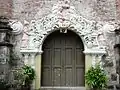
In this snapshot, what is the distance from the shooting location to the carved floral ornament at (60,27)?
8.33m

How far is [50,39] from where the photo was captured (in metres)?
8.86

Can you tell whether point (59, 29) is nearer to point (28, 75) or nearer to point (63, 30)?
point (63, 30)

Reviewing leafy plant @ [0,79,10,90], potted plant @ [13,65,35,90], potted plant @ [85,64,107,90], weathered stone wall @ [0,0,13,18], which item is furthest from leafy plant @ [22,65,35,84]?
weathered stone wall @ [0,0,13,18]

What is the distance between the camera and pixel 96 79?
25.3 feet

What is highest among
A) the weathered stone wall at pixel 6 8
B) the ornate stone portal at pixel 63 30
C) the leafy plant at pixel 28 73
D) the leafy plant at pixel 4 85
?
the weathered stone wall at pixel 6 8

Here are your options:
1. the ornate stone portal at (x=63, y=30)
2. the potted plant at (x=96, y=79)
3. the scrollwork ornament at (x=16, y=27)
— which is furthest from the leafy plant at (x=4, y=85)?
the potted plant at (x=96, y=79)

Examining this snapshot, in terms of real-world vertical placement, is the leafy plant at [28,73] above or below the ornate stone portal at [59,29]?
below

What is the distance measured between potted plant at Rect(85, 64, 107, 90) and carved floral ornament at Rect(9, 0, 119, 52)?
79 cm

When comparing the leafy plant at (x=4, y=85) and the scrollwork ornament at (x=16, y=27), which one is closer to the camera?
the leafy plant at (x=4, y=85)

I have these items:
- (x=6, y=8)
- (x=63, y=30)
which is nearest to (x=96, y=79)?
(x=63, y=30)

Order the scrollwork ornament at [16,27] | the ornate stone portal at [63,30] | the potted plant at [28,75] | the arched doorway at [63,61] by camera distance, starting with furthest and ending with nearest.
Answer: the arched doorway at [63,61] → the scrollwork ornament at [16,27] → the ornate stone portal at [63,30] → the potted plant at [28,75]

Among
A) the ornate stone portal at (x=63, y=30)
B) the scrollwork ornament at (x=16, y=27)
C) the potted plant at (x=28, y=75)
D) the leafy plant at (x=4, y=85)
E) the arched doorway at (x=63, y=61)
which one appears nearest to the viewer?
the leafy plant at (x=4, y=85)

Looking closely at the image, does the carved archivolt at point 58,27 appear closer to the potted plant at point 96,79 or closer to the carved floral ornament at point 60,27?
the carved floral ornament at point 60,27

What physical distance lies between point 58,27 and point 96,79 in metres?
2.15
